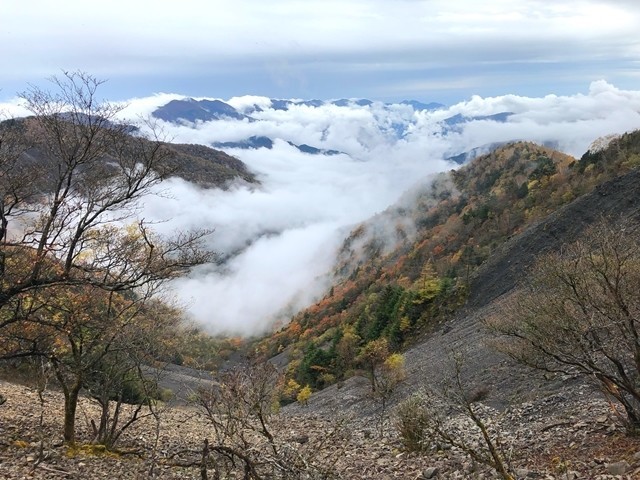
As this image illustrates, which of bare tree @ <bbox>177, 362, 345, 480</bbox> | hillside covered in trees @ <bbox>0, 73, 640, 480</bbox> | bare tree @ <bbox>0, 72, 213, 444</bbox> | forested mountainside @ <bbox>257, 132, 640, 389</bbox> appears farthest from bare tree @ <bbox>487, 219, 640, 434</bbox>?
forested mountainside @ <bbox>257, 132, 640, 389</bbox>

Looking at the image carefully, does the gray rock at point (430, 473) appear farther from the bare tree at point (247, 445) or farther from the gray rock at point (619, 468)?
the gray rock at point (619, 468)

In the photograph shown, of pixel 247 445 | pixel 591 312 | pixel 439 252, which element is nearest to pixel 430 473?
pixel 591 312

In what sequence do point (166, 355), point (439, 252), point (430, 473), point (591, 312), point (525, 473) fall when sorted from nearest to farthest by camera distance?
1. point (525, 473)
2. point (591, 312)
3. point (430, 473)
4. point (166, 355)
5. point (439, 252)

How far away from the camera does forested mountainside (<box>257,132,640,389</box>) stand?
5162cm

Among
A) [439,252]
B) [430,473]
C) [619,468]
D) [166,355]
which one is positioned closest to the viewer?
[619,468]

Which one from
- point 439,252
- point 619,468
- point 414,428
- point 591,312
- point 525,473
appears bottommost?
point 414,428

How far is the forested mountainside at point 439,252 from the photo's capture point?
51.6 metres

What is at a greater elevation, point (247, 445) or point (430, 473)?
point (247, 445)

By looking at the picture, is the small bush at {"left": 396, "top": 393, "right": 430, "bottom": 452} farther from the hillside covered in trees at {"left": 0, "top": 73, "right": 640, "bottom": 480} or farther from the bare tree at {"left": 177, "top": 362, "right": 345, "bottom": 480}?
the bare tree at {"left": 177, "top": 362, "right": 345, "bottom": 480}

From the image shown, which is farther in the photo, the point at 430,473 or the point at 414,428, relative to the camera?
the point at 414,428

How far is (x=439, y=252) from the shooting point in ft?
284

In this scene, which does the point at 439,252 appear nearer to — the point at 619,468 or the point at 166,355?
the point at 166,355

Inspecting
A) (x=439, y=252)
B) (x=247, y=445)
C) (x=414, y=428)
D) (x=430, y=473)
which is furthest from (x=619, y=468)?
(x=439, y=252)

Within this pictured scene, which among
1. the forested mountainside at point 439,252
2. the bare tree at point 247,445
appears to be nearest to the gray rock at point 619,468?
the bare tree at point 247,445
